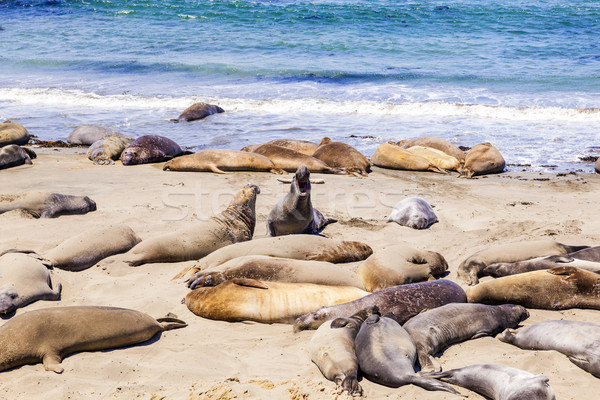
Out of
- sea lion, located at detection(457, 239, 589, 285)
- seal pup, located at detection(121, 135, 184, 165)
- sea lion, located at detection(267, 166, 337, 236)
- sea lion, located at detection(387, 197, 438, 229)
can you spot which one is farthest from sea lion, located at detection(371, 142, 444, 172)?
sea lion, located at detection(457, 239, 589, 285)

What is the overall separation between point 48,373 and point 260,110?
12533 mm

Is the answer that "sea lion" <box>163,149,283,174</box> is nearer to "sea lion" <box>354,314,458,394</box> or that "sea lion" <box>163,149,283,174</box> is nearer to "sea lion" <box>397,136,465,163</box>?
"sea lion" <box>397,136,465,163</box>

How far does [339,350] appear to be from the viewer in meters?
4.08

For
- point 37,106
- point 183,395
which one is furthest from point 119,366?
point 37,106

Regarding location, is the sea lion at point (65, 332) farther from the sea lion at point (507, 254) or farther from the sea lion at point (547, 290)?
the sea lion at point (507, 254)

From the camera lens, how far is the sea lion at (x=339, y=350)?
12.6 ft

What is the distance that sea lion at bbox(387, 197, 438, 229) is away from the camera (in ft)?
24.3

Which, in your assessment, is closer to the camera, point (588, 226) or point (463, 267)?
point (463, 267)

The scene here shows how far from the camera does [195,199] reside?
842 cm

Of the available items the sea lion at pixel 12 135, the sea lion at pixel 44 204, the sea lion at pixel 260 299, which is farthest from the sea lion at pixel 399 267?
the sea lion at pixel 12 135

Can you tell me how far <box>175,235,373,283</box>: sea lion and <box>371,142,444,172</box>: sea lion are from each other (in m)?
4.36

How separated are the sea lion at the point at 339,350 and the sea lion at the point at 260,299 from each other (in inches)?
18.7

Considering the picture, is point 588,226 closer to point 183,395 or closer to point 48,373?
point 183,395

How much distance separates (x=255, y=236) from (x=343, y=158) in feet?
11.4
